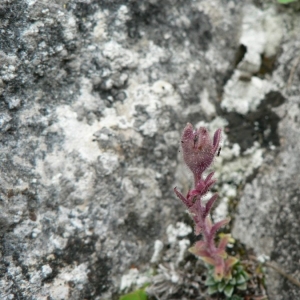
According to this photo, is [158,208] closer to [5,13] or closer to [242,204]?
[242,204]

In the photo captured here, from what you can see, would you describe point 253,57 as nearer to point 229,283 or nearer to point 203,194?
point 203,194


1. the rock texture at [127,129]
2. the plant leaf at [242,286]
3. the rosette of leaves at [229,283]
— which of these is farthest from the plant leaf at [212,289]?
the rock texture at [127,129]

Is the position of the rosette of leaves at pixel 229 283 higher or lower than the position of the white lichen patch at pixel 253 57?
lower

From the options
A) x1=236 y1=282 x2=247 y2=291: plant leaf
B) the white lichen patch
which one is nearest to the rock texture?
the white lichen patch

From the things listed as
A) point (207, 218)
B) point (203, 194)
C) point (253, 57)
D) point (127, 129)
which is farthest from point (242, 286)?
point (253, 57)

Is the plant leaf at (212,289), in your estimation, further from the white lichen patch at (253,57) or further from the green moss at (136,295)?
the white lichen patch at (253,57)
